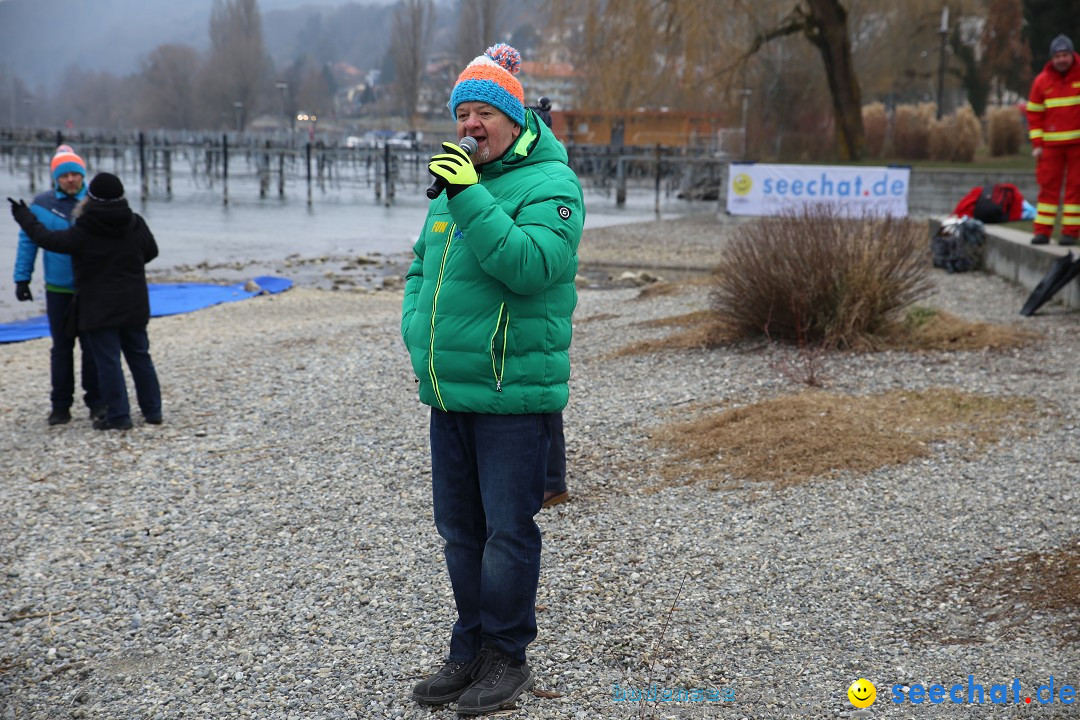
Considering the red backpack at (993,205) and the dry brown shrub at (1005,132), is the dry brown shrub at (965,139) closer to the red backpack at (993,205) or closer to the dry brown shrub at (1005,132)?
the dry brown shrub at (1005,132)

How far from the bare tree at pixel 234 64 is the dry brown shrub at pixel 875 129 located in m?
106

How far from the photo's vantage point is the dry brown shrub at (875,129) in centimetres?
3297

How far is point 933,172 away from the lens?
24391 millimetres

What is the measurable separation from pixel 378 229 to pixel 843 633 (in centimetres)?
3186

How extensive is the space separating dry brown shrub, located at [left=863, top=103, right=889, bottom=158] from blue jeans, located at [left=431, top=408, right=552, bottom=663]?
3138cm

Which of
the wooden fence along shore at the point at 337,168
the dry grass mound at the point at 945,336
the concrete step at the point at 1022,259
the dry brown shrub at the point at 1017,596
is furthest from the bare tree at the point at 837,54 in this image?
the dry brown shrub at the point at 1017,596

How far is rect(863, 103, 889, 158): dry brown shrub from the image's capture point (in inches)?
1298

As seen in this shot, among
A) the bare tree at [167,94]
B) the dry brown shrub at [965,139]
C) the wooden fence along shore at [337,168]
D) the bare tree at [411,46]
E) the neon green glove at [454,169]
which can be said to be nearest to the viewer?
the neon green glove at [454,169]

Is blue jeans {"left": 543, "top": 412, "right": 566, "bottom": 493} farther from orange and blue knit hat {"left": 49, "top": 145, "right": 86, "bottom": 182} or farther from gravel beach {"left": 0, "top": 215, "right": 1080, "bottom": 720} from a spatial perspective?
orange and blue knit hat {"left": 49, "top": 145, "right": 86, "bottom": 182}

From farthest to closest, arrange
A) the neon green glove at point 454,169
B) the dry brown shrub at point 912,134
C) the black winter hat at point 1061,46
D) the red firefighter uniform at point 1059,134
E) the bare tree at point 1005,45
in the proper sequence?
the bare tree at point 1005,45 < the dry brown shrub at point 912,134 < the red firefighter uniform at point 1059,134 < the black winter hat at point 1061,46 < the neon green glove at point 454,169

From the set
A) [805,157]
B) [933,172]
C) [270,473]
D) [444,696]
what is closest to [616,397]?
[270,473]

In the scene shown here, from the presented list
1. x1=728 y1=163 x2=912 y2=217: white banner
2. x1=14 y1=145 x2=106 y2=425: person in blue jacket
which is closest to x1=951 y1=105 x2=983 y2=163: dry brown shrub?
x1=728 y1=163 x2=912 y2=217: white banner

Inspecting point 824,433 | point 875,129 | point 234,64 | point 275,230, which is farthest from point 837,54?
point 234,64

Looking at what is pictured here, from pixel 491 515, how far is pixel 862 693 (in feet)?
4.16
